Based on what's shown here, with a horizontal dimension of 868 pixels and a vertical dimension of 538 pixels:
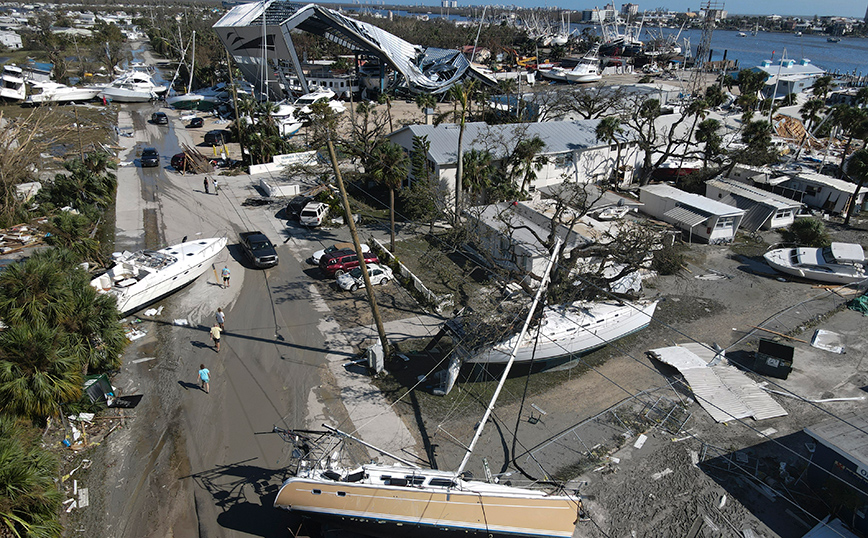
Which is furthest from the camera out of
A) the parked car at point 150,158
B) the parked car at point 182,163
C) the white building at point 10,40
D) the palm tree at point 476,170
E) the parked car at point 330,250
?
the white building at point 10,40

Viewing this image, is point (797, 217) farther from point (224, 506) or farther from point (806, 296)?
point (224, 506)

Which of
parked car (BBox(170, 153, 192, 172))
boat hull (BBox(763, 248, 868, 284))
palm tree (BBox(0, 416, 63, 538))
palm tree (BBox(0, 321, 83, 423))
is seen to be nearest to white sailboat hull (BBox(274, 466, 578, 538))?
palm tree (BBox(0, 416, 63, 538))

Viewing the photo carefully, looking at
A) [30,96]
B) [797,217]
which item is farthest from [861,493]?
[30,96]

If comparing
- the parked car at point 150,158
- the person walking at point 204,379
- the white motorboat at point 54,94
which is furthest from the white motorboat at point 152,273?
the white motorboat at point 54,94

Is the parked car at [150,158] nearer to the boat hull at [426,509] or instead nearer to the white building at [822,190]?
the boat hull at [426,509]

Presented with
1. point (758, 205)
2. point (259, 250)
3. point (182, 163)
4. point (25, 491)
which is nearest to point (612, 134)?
point (758, 205)

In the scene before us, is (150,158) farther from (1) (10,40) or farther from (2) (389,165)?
(1) (10,40)
